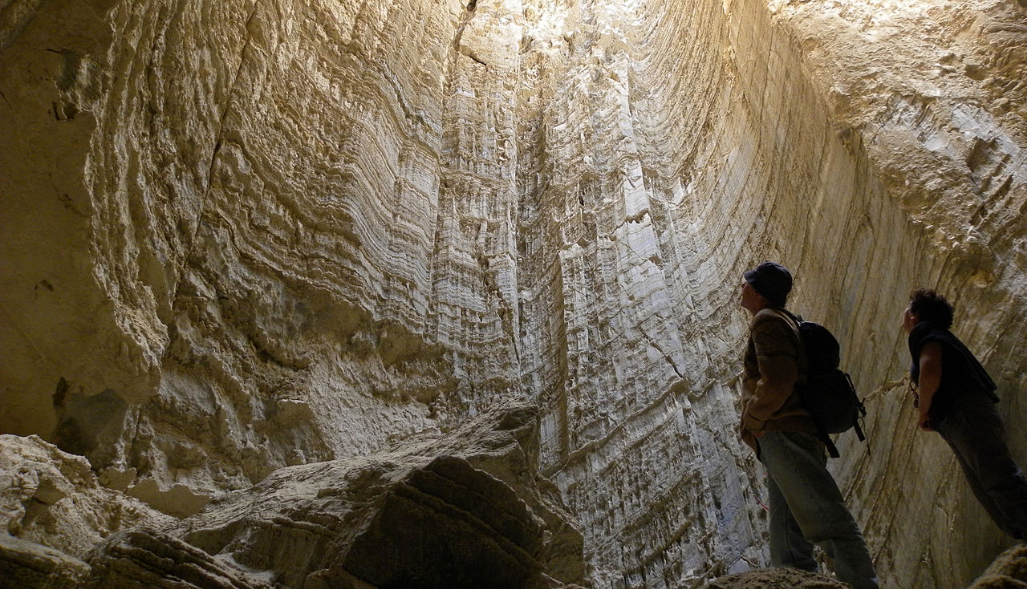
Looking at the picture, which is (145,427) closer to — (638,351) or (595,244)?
(638,351)

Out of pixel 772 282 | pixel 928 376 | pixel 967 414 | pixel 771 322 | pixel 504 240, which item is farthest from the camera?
pixel 504 240

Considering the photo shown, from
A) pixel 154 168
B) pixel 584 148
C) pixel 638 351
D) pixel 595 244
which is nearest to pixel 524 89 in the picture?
pixel 584 148

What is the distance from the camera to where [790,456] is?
304 cm

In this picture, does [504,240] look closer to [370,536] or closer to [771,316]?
[771,316]

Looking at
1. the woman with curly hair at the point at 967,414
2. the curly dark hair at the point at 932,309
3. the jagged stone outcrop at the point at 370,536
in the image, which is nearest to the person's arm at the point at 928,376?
the woman with curly hair at the point at 967,414

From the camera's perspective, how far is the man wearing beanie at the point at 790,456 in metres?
2.88

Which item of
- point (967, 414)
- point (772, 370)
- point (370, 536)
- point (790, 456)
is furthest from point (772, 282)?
point (370, 536)

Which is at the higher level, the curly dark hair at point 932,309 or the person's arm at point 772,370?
the curly dark hair at point 932,309

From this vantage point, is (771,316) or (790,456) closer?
(790,456)

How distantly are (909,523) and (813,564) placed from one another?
1027 millimetres

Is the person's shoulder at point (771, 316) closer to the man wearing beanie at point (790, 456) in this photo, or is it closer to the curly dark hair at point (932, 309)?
the man wearing beanie at point (790, 456)

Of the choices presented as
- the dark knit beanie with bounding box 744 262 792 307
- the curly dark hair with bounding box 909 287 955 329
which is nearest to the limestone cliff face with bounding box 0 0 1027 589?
the curly dark hair with bounding box 909 287 955 329

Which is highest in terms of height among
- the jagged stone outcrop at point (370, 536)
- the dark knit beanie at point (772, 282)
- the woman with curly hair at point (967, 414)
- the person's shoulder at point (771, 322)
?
the dark knit beanie at point (772, 282)

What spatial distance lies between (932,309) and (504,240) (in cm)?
485
